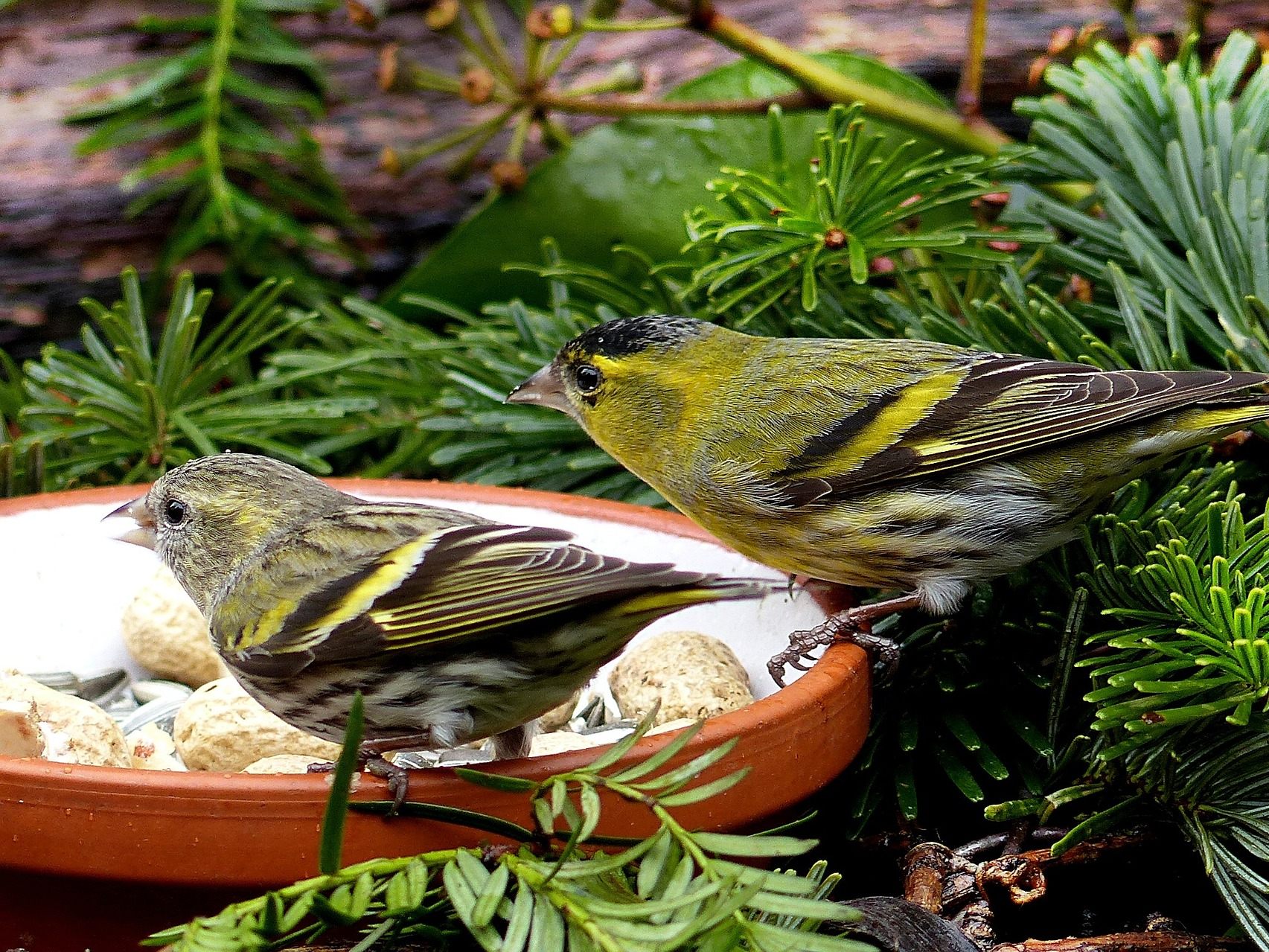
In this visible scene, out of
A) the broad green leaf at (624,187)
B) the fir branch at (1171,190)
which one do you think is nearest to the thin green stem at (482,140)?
the broad green leaf at (624,187)

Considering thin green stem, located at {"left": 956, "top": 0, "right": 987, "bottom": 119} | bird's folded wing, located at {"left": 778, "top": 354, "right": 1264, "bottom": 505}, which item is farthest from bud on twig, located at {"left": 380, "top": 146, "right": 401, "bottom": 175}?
bird's folded wing, located at {"left": 778, "top": 354, "right": 1264, "bottom": 505}

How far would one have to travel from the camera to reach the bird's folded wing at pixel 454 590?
3.45ft

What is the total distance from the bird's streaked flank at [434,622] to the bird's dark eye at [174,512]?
0.57 feet

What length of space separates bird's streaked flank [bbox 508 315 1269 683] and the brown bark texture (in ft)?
3.15

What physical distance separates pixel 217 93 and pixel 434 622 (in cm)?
151

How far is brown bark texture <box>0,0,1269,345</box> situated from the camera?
2.34 meters

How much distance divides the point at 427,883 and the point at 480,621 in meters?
0.20

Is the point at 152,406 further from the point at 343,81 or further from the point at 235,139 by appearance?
the point at 343,81

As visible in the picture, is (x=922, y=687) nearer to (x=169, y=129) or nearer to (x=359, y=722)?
(x=359, y=722)

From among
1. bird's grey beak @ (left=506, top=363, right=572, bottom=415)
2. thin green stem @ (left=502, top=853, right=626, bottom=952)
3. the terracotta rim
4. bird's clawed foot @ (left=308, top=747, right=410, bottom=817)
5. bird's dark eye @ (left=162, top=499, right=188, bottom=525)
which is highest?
bird's grey beak @ (left=506, top=363, right=572, bottom=415)

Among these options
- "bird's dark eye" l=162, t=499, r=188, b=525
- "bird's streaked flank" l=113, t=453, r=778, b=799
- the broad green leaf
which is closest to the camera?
"bird's streaked flank" l=113, t=453, r=778, b=799

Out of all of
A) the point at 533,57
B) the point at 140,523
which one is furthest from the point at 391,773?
the point at 533,57

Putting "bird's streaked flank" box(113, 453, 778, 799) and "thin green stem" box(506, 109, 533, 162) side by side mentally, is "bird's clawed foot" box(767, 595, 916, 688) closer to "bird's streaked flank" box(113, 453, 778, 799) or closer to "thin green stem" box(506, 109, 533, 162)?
"bird's streaked flank" box(113, 453, 778, 799)

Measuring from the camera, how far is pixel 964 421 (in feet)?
4.91
